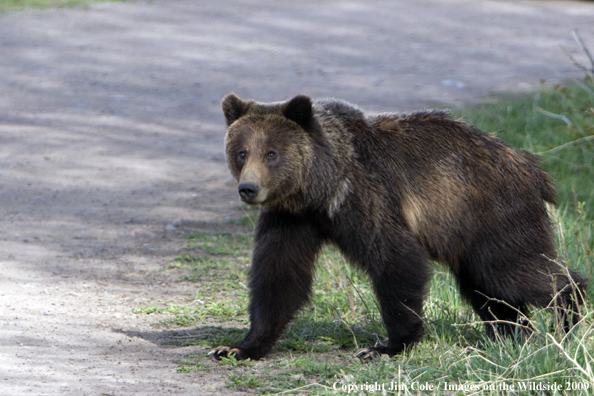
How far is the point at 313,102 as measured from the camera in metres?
5.24

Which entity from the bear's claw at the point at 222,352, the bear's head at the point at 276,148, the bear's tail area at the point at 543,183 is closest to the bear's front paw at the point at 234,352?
the bear's claw at the point at 222,352

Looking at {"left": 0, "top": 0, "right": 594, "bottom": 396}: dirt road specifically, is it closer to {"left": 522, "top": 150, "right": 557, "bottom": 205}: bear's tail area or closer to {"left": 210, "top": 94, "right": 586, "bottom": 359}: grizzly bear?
{"left": 210, "top": 94, "right": 586, "bottom": 359}: grizzly bear

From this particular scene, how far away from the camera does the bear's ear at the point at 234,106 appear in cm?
510

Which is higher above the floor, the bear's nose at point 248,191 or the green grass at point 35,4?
the bear's nose at point 248,191

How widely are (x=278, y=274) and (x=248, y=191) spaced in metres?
0.62

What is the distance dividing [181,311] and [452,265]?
188cm

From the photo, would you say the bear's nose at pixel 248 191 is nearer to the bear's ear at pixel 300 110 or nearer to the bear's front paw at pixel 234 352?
the bear's ear at pixel 300 110

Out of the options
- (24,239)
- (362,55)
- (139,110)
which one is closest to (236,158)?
(24,239)

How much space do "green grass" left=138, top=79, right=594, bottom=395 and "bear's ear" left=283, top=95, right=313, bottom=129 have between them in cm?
115

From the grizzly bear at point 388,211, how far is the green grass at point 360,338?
0.19 m

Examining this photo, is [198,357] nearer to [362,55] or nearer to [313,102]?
[313,102]

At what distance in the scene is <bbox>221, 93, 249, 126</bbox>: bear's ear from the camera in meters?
5.10

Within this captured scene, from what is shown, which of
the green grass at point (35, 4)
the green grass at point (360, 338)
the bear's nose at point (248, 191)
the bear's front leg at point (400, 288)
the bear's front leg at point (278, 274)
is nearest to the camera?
the green grass at point (360, 338)

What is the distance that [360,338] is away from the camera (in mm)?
5312
